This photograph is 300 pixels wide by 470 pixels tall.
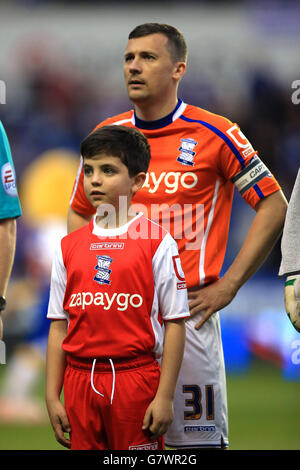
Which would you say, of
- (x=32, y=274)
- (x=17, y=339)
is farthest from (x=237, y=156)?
(x=32, y=274)

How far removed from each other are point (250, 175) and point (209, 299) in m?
0.54

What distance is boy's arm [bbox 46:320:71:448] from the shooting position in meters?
2.54

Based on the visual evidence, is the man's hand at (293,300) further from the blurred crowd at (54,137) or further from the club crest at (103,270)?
the blurred crowd at (54,137)

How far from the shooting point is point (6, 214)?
3.04m

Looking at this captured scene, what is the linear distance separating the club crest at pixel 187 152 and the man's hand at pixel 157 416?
107 cm

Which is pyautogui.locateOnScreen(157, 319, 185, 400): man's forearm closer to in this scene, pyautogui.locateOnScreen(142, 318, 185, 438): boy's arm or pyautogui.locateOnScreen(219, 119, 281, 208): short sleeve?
pyautogui.locateOnScreen(142, 318, 185, 438): boy's arm

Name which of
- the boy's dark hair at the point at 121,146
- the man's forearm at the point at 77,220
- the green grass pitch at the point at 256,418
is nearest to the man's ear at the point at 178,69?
the boy's dark hair at the point at 121,146

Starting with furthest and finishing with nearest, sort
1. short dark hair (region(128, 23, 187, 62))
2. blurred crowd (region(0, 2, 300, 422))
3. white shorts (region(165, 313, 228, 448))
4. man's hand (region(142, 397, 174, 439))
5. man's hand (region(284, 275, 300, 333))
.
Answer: blurred crowd (region(0, 2, 300, 422)) < short dark hair (region(128, 23, 187, 62)) < white shorts (region(165, 313, 228, 448)) < man's hand (region(142, 397, 174, 439)) < man's hand (region(284, 275, 300, 333))

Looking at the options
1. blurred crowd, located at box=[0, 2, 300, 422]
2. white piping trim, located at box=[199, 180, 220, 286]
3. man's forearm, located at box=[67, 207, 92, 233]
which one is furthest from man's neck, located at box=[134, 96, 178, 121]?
blurred crowd, located at box=[0, 2, 300, 422]

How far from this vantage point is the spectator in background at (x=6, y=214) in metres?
3.02

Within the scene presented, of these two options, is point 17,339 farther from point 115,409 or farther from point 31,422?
point 115,409

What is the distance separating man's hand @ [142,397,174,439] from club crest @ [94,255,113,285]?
0.43 meters

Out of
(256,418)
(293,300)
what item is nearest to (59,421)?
(293,300)

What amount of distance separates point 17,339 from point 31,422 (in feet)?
5.02
